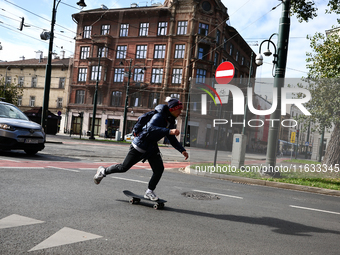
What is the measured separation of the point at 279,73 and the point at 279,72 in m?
0.04

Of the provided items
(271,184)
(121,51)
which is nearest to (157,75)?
(121,51)

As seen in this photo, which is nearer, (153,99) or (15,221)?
(15,221)

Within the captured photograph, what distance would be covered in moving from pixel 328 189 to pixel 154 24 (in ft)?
130

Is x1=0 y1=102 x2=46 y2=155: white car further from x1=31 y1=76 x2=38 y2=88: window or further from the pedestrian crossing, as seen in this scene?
x1=31 y1=76 x2=38 y2=88: window

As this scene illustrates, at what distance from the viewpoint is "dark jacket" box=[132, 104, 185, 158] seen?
471 cm

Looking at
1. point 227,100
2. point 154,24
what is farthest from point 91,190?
point 154,24

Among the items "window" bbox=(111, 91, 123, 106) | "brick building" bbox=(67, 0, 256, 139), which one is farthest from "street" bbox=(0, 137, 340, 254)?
"window" bbox=(111, 91, 123, 106)

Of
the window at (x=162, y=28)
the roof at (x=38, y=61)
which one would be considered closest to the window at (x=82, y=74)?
the roof at (x=38, y=61)

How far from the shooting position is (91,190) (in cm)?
592

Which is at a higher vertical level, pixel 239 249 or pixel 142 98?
pixel 142 98

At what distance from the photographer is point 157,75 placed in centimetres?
4416

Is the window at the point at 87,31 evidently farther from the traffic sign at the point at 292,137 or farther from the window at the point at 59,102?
the traffic sign at the point at 292,137

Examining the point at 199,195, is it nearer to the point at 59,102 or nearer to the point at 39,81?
the point at 59,102

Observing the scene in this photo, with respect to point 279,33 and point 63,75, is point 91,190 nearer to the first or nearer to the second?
point 279,33
